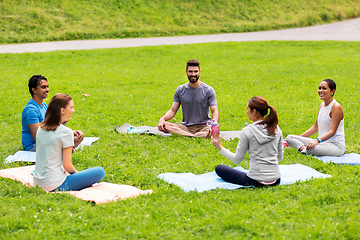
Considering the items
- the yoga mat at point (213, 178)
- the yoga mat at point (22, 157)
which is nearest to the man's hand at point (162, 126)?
the yoga mat at point (213, 178)

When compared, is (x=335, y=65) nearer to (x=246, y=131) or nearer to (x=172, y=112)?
(x=172, y=112)

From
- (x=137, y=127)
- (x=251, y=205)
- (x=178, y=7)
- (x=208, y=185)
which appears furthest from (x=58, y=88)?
(x=178, y=7)

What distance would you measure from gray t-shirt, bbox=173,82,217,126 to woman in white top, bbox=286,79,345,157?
2.52 meters

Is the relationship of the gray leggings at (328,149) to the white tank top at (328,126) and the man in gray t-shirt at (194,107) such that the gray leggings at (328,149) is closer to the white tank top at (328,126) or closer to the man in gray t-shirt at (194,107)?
the white tank top at (328,126)

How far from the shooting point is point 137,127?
9625 mm

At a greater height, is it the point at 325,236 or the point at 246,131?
the point at 246,131

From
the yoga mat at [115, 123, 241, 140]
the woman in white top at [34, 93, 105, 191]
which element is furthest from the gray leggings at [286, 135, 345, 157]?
the woman in white top at [34, 93, 105, 191]

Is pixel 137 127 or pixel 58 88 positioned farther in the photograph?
pixel 58 88

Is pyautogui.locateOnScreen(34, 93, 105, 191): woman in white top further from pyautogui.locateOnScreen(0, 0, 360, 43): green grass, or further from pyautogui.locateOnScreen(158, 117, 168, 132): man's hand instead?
pyautogui.locateOnScreen(0, 0, 360, 43): green grass

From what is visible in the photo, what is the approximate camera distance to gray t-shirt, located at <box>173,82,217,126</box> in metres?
8.73

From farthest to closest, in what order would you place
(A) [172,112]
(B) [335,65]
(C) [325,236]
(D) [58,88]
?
(B) [335,65]
(D) [58,88]
(A) [172,112]
(C) [325,236]

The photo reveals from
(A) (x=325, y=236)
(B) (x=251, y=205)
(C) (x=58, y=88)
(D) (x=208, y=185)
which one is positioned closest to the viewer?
(A) (x=325, y=236)

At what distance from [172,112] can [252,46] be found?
631 inches

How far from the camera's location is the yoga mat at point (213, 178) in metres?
5.76
